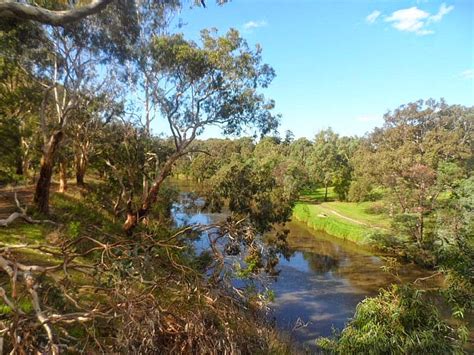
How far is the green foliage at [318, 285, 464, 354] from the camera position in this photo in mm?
5492

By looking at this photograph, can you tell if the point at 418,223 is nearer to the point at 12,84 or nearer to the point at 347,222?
the point at 347,222

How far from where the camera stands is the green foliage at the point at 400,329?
5.49m

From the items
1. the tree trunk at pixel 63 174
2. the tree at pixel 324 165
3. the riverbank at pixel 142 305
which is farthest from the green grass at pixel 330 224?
the riverbank at pixel 142 305

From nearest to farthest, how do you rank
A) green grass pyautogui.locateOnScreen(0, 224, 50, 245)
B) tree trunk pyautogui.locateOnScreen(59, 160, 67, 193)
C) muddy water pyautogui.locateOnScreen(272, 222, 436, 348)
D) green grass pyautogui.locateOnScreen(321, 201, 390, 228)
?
green grass pyautogui.locateOnScreen(0, 224, 50, 245), muddy water pyautogui.locateOnScreen(272, 222, 436, 348), tree trunk pyautogui.locateOnScreen(59, 160, 67, 193), green grass pyautogui.locateOnScreen(321, 201, 390, 228)

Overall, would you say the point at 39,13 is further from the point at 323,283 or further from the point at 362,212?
the point at 362,212

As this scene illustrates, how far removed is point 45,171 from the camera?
1271 cm

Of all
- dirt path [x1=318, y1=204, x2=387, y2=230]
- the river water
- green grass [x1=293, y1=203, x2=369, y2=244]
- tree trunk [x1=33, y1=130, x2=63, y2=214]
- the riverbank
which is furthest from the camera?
dirt path [x1=318, y1=204, x2=387, y2=230]

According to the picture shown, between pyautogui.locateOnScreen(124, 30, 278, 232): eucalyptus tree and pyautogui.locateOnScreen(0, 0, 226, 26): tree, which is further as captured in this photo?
pyautogui.locateOnScreen(124, 30, 278, 232): eucalyptus tree

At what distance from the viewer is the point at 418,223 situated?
21547 millimetres

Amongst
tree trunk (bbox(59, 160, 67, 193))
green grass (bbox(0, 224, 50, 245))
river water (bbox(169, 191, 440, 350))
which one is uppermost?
tree trunk (bbox(59, 160, 67, 193))

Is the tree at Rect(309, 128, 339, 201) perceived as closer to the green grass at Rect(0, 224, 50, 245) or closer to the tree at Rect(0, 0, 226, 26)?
the green grass at Rect(0, 224, 50, 245)

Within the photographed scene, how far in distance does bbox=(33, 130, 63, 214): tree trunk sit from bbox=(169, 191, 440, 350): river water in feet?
19.4

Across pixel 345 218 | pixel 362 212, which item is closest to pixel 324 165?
pixel 362 212

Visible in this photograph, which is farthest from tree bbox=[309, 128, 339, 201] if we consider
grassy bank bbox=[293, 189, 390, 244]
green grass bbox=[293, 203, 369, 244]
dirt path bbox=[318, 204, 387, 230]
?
green grass bbox=[293, 203, 369, 244]
